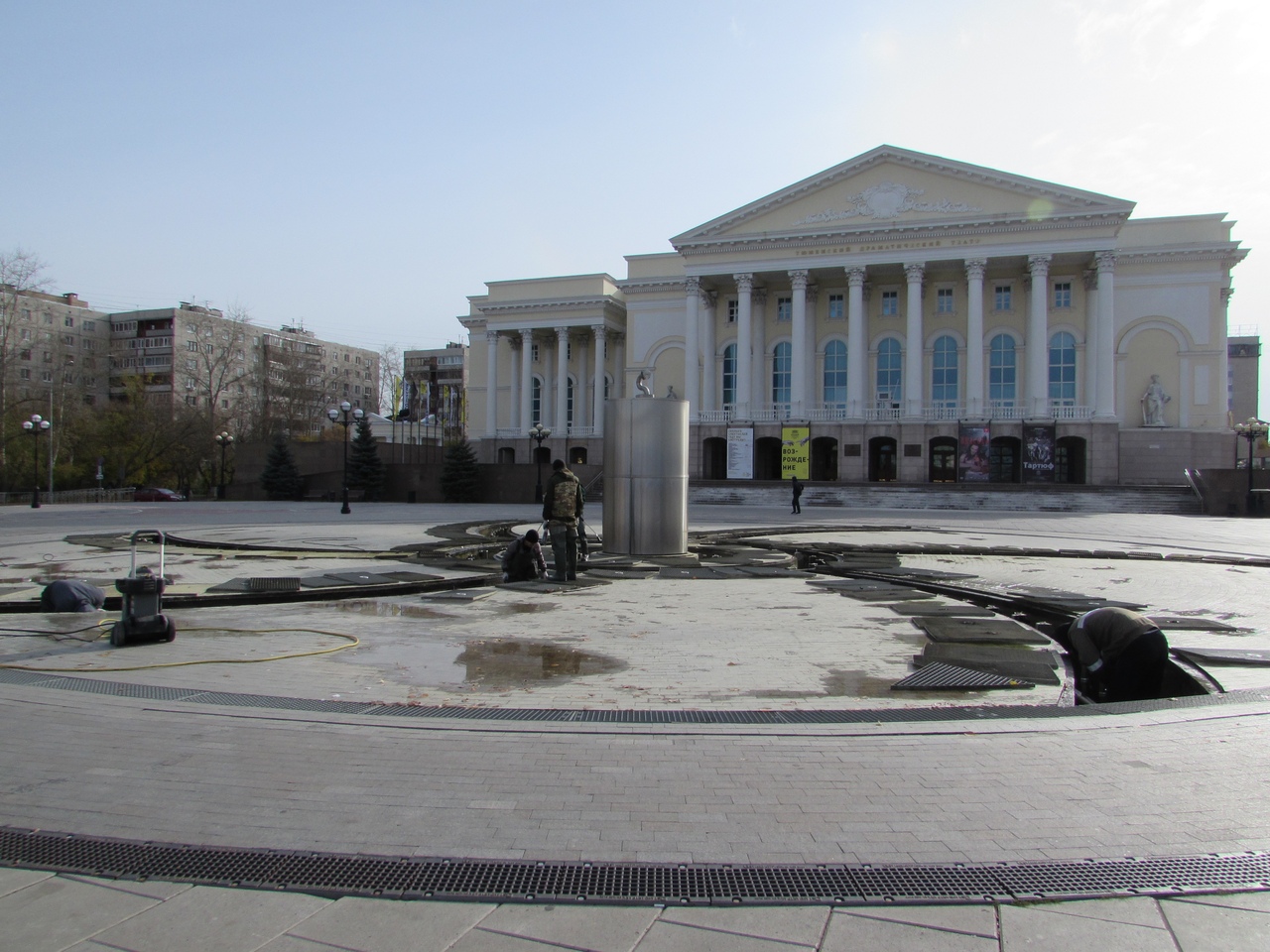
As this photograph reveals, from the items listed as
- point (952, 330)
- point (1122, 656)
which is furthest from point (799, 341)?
point (1122, 656)

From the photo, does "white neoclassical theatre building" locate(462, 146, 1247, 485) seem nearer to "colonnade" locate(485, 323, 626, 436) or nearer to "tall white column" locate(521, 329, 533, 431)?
"colonnade" locate(485, 323, 626, 436)

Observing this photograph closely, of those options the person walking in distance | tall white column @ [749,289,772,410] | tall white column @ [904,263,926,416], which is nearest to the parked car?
tall white column @ [749,289,772,410]

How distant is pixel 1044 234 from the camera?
49.3 m

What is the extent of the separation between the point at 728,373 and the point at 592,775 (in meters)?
54.8

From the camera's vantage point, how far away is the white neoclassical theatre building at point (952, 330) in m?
49.3

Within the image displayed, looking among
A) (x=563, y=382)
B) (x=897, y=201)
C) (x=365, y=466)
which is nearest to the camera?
(x=897, y=201)

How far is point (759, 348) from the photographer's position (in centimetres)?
5728

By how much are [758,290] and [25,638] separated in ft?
171

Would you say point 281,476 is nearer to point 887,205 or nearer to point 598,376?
point 598,376

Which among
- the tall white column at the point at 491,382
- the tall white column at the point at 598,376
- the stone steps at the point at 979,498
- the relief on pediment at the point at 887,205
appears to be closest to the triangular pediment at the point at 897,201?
the relief on pediment at the point at 887,205

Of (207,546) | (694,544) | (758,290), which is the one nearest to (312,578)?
(207,546)

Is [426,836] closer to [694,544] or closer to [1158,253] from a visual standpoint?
[694,544]

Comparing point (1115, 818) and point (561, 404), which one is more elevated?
point (561, 404)

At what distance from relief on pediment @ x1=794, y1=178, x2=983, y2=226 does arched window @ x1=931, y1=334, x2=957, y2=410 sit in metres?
7.75
